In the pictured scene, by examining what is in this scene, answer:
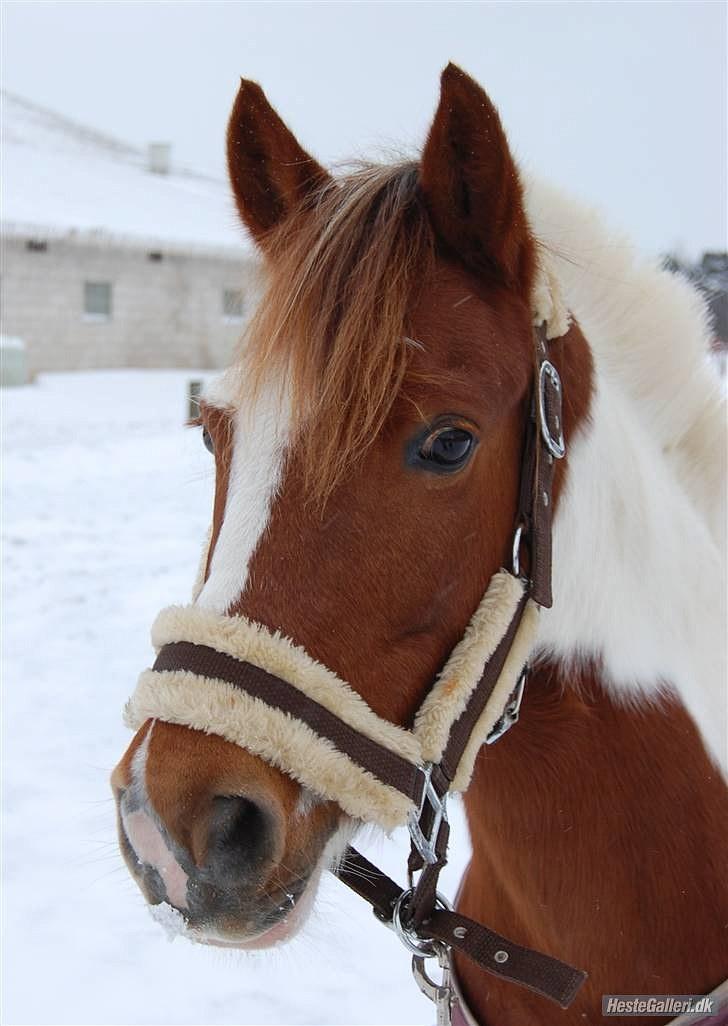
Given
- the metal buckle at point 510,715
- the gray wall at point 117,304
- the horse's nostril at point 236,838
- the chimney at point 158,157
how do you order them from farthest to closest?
the chimney at point 158,157 → the gray wall at point 117,304 → the metal buckle at point 510,715 → the horse's nostril at point 236,838

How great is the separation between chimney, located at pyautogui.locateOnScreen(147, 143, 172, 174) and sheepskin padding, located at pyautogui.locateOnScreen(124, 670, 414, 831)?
97.9 feet

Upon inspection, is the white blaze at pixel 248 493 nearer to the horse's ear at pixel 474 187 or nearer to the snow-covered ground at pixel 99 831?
the horse's ear at pixel 474 187

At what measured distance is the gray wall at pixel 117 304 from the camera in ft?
62.4

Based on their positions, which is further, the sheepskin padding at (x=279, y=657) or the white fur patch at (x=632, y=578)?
the white fur patch at (x=632, y=578)

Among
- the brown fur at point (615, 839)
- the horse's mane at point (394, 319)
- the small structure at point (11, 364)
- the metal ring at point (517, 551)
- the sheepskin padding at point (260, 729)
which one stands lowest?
the small structure at point (11, 364)

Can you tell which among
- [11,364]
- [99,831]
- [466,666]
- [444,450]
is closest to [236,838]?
[466,666]

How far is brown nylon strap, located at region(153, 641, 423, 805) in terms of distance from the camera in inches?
48.9

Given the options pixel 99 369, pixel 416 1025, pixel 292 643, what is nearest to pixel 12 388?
pixel 99 369

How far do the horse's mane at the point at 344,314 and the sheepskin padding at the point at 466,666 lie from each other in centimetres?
36

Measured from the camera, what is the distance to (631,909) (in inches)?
63.4

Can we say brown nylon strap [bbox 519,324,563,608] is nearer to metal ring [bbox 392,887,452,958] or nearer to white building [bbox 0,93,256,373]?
metal ring [bbox 392,887,452,958]

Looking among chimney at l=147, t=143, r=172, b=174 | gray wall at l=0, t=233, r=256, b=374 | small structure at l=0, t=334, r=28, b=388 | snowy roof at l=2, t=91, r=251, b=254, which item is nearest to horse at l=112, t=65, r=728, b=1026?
small structure at l=0, t=334, r=28, b=388

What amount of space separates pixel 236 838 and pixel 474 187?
111 centimetres

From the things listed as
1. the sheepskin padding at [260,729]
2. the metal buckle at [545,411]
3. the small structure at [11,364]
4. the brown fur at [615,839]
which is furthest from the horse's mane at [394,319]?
the small structure at [11,364]
